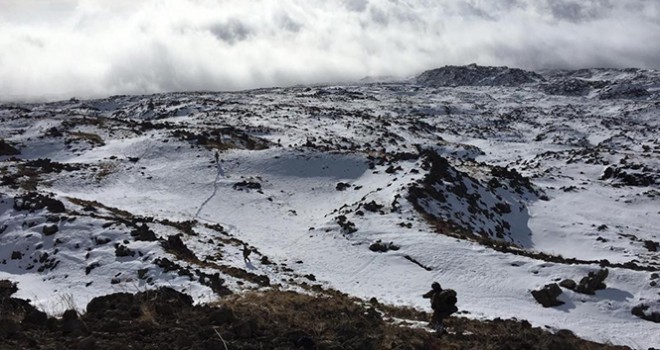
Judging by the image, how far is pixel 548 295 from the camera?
2170 cm

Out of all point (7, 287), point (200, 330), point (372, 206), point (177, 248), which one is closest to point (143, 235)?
point (177, 248)

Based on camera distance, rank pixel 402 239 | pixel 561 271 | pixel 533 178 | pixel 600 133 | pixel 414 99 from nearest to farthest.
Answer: pixel 561 271, pixel 402 239, pixel 533 178, pixel 600 133, pixel 414 99

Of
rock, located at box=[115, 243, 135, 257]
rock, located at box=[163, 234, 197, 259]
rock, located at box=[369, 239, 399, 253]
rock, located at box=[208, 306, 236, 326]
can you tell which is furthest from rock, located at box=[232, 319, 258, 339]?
rock, located at box=[369, 239, 399, 253]

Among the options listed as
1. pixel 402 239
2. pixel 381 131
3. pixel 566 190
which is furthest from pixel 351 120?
pixel 402 239

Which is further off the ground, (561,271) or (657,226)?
(561,271)

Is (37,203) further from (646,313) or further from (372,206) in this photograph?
(646,313)

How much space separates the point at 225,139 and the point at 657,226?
44610 millimetres

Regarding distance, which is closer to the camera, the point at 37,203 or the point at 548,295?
the point at 548,295

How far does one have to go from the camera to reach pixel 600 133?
121 m

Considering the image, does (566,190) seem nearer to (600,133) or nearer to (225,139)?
(225,139)

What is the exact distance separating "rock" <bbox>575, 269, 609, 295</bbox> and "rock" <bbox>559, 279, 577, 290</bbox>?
170 millimetres

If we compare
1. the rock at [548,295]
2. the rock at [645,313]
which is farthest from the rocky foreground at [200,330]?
the rock at [645,313]

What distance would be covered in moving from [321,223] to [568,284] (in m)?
16.5

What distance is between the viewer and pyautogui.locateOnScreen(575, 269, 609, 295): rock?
2206cm
